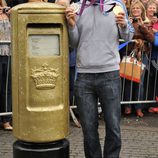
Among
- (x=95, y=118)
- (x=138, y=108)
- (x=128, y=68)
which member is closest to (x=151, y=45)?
(x=128, y=68)

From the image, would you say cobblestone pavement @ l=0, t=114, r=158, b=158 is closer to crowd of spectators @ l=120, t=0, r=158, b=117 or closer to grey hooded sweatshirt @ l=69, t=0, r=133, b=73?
crowd of spectators @ l=120, t=0, r=158, b=117

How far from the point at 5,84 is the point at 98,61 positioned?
10.2 ft

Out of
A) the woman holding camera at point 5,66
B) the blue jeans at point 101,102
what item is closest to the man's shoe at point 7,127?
the woman holding camera at point 5,66

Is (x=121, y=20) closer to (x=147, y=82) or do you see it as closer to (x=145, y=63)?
(x=145, y=63)

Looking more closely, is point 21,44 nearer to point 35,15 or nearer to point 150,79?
point 35,15

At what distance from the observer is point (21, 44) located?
3.80m

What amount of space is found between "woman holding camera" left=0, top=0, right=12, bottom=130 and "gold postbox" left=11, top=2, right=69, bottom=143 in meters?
2.93

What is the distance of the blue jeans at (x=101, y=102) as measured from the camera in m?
4.21

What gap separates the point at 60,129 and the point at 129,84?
3959 mm

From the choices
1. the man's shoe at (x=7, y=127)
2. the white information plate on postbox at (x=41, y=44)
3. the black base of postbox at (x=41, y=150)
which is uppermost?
the white information plate on postbox at (x=41, y=44)

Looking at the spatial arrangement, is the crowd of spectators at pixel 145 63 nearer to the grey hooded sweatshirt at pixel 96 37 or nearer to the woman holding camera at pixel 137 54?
the woman holding camera at pixel 137 54

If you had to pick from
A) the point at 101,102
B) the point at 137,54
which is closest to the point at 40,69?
the point at 101,102

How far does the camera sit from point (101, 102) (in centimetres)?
431

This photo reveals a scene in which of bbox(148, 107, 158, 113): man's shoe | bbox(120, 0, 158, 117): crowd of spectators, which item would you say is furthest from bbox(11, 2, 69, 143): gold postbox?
bbox(148, 107, 158, 113): man's shoe
